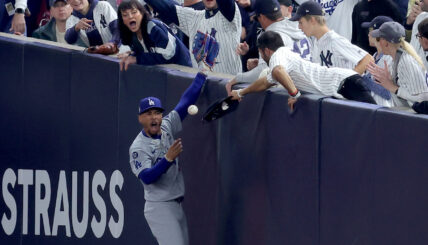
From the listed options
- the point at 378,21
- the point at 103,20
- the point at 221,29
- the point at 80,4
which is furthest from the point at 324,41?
the point at 80,4

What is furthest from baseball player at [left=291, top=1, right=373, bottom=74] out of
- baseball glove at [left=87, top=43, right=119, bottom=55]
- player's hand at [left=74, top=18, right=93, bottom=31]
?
player's hand at [left=74, top=18, right=93, bottom=31]

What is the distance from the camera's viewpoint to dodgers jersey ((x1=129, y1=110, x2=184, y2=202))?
811 centimetres

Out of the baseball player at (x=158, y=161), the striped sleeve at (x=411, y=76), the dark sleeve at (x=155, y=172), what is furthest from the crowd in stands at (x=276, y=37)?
the dark sleeve at (x=155, y=172)

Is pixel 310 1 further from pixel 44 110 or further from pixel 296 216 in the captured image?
pixel 44 110

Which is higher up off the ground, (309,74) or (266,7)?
(266,7)

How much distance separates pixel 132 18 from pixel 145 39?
0.89 feet

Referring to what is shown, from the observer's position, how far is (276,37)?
759 cm

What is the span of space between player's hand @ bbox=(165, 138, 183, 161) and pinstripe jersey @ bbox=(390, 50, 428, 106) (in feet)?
5.53

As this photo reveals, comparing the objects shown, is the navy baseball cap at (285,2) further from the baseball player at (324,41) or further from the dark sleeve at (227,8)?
the baseball player at (324,41)

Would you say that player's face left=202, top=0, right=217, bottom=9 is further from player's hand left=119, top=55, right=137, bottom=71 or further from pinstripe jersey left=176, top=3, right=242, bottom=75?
player's hand left=119, top=55, right=137, bottom=71

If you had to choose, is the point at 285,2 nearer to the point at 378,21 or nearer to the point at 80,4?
the point at 378,21

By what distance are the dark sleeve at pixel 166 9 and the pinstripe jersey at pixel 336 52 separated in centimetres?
168

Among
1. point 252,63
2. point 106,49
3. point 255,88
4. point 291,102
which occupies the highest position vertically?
point 106,49

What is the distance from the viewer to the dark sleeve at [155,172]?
25.8 feet
